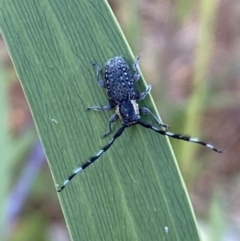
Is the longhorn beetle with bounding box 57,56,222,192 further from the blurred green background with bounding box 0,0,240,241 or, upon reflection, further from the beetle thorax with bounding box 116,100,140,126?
the blurred green background with bounding box 0,0,240,241

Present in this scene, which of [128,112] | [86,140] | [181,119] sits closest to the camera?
[86,140]

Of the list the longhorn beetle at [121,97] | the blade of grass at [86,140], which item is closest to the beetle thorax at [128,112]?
the longhorn beetle at [121,97]

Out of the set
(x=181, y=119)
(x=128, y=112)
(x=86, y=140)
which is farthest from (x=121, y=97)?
(x=181, y=119)

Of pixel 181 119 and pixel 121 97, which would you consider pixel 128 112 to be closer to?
pixel 121 97

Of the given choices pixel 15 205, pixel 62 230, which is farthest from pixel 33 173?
pixel 62 230

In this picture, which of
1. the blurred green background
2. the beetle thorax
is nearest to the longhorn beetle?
the beetle thorax
